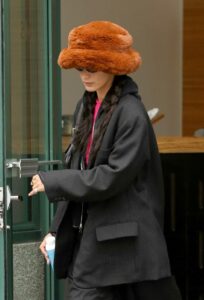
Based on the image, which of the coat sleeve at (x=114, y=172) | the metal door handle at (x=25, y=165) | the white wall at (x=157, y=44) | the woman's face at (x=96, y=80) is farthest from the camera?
the white wall at (x=157, y=44)

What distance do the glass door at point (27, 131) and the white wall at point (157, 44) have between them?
2.56 meters

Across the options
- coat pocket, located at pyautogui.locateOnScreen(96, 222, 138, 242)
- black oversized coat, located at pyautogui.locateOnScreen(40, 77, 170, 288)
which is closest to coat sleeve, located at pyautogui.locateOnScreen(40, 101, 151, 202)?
black oversized coat, located at pyautogui.locateOnScreen(40, 77, 170, 288)

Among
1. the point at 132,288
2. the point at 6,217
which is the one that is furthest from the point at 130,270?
the point at 6,217

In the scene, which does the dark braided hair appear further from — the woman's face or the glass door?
the glass door

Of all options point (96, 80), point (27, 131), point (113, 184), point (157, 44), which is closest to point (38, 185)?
point (113, 184)

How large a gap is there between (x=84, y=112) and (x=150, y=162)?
31 centimetres

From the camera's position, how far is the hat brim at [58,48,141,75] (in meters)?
2.97

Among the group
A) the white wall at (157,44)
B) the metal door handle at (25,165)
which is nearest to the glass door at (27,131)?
the metal door handle at (25,165)

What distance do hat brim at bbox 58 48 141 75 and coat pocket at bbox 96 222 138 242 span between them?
1.71 feet

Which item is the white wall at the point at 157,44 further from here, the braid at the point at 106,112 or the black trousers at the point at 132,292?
the black trousers at the point at 132,292

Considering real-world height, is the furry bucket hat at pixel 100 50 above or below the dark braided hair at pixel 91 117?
above

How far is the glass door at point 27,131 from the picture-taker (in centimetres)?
331

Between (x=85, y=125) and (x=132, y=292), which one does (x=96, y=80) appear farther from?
(x=132, y=292)

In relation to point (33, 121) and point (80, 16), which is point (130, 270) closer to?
point (33, 121)
